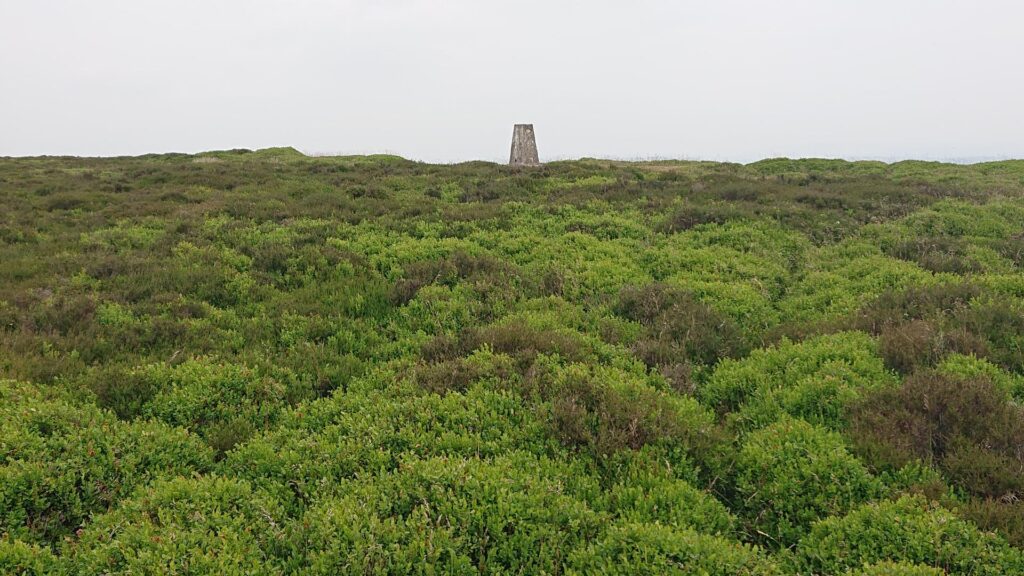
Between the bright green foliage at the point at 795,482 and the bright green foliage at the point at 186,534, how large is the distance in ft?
14.6

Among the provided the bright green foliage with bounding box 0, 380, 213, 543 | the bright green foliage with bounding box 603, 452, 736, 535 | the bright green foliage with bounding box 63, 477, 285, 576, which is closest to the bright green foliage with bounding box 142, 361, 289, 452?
the bright green foliage with bounding box 0, 380, 213, 543

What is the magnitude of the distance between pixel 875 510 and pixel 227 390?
7487 millimetres

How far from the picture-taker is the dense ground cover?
15.2 ft

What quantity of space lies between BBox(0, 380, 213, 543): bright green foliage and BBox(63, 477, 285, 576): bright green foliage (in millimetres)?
364

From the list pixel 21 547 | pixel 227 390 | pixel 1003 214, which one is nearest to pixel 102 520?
pixel 21 547

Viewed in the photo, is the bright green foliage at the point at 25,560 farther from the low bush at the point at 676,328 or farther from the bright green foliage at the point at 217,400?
the low bush at the point at 676,328

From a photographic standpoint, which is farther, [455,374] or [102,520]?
[455,374]

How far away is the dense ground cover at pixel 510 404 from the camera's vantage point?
4.64m

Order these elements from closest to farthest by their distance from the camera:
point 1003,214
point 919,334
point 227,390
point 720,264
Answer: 1. point 227,390
2. point 919,334
3. point 720,264
4. point 1003,214

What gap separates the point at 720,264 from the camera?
1281cm

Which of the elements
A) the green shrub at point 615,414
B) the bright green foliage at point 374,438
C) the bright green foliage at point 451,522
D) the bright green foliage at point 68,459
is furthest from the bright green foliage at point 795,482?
the bright green foliage at point 68,459

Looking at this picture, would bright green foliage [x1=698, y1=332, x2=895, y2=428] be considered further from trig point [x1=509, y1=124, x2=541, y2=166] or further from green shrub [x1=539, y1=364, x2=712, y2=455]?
trig point [x1=509, y1=124, x2=541, y2=166]

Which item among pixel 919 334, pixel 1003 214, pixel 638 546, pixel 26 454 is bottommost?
pixel 638 546

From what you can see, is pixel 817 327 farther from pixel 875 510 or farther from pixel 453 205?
pixel 453 205
